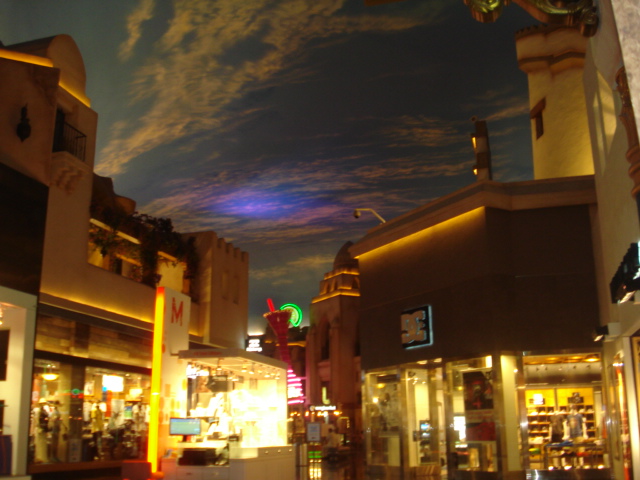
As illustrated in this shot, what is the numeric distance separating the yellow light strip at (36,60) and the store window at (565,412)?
43.1ft

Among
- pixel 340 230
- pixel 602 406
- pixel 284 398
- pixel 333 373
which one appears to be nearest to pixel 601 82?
pixel 602 406

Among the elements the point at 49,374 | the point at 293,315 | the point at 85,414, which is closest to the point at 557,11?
the point at 49,374

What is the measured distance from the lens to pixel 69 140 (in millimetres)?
18391

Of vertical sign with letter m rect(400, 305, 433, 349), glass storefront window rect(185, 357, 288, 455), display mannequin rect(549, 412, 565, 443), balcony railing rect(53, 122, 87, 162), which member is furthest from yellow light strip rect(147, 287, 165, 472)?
display mannequin rect(549, 412, 565, 443)

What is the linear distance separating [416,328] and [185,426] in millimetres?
7535

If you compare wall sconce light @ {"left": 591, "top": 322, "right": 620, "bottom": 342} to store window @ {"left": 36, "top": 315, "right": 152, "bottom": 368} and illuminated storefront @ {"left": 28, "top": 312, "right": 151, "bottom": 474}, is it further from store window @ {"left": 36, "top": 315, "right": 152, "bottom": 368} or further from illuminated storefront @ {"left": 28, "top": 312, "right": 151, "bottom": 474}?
store window @ {"left": 36, "top": 315, "right": 152, "bottom": 368}

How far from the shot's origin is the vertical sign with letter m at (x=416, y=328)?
18.6 metres

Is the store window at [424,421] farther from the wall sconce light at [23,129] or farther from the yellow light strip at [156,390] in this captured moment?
the wall sconce light at [23,129]

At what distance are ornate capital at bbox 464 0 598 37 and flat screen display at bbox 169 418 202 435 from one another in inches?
393

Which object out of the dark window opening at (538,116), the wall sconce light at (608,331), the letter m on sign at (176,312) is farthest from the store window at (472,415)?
the dark window opening at (538,116)

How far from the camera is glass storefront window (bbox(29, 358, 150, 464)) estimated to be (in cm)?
1669

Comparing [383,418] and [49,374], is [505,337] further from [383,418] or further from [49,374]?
[49,374]

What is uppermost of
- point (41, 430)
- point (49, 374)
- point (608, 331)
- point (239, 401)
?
point (608, 331)

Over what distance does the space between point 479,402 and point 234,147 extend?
106ft
